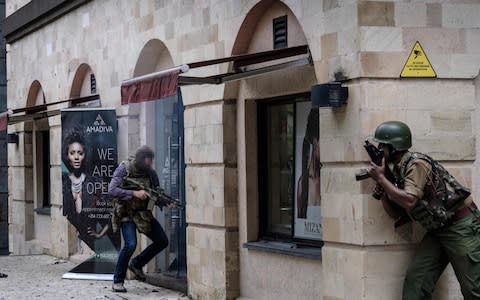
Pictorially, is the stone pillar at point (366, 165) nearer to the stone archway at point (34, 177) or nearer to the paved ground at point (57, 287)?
the paved ground at point (57, 287)

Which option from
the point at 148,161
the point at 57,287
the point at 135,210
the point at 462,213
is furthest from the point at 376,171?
the point at 57,287

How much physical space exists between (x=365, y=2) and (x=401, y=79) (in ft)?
2.34

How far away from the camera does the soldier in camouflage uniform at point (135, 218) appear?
9.90 m

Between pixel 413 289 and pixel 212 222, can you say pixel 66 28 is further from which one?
pixel 413 289

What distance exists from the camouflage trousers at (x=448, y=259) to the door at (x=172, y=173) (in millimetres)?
4157

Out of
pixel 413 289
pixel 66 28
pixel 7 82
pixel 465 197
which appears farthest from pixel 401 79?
pixel 7 82

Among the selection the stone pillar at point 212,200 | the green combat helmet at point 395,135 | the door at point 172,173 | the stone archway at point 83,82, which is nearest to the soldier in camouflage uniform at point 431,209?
the green combat helmet at point 395,135

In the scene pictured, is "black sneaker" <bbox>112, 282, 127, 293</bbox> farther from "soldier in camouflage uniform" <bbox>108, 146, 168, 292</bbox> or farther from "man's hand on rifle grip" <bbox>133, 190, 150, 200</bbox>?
"man's hand on rifle grip" <bbox>133, 190, 150, 200</bbox>

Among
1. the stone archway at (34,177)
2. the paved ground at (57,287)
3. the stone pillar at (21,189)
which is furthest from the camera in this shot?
the stone pillar at (21,189)

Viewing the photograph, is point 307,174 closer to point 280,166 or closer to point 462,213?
point 280,166

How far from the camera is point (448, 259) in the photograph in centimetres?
688

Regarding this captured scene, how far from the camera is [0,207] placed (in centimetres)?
1852

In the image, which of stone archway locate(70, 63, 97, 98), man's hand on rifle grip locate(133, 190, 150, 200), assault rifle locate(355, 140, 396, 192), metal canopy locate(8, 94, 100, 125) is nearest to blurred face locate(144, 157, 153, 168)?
man's hand on rifle grip locate(133, 190, 150, 200)

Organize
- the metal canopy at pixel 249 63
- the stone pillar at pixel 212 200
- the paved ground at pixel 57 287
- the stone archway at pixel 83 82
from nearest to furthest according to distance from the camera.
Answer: the metal canopy at pixel 249 63 < the stone pillar at pixel 212 200 < the paved ground at pixel 57 287 < the stone archway at pixel 83 82
